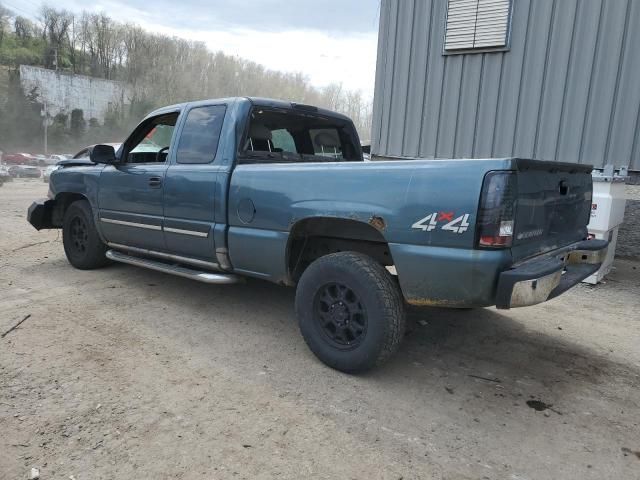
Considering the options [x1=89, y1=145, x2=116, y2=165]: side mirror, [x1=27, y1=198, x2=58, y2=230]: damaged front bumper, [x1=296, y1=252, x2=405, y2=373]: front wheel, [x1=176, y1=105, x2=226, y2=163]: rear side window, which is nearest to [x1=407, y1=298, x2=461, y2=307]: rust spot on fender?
[x1=296, y1=252, x2=405, y2=373]: front wheel

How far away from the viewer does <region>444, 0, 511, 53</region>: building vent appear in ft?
23.8

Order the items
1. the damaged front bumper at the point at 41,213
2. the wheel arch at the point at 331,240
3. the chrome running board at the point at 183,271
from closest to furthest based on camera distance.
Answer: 1. the wheel arch at the point at 331,240
2. the chrome running board at the point at 183,271
3. the damaged front bumper at the point at 41,213

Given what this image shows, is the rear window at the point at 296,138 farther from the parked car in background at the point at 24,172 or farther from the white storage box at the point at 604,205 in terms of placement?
the parked car in background at the point at 24,172

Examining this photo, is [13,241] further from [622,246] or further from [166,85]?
[166,85]

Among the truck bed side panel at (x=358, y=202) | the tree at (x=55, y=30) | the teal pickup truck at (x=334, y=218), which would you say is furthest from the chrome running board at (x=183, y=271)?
the tree at (x=55, y=30)

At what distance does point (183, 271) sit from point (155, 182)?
895mm

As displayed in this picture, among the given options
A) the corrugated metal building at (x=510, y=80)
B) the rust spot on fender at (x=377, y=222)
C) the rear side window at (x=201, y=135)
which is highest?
the corrugated metal building at (x=510, y=80)

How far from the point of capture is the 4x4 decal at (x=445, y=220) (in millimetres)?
2607

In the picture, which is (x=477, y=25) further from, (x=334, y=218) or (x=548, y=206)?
(x=334, y=218)

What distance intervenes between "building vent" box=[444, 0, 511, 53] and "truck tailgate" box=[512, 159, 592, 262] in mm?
4486

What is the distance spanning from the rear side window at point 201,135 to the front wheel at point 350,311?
1524mm

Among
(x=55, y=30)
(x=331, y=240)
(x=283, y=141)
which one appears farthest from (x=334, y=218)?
(x=55, y=30)

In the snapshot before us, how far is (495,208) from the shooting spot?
255 cm

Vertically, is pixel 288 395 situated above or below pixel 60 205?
below
